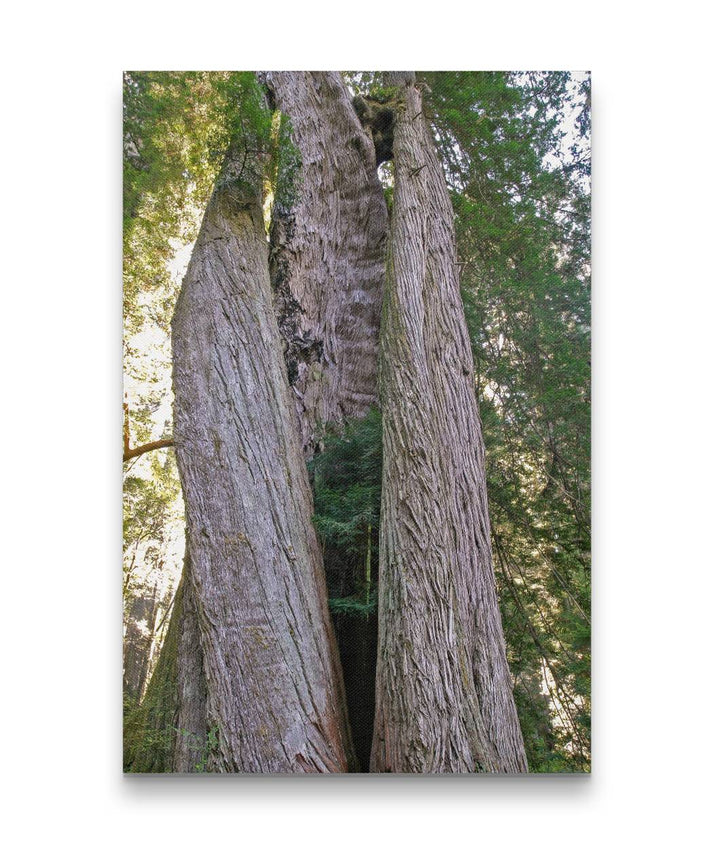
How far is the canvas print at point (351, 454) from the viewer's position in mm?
2234

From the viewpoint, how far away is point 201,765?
7.43ft

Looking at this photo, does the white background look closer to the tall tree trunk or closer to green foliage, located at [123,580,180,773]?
green foliage, located at [123,580,180,773]

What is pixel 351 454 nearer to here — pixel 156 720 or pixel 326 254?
pixel 326 254

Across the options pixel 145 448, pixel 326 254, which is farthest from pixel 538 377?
pixel 145 448

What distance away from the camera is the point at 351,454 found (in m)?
2.79

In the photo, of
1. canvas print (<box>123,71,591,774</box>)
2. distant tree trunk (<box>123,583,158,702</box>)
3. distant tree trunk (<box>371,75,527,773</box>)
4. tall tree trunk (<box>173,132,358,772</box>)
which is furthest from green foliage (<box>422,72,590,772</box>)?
distant tree trunk (<box>123,583,158,702</box>)

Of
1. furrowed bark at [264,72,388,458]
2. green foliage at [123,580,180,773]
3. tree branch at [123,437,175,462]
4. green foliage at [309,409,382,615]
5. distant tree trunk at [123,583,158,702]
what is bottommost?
green foliage at [123,580,180,773]

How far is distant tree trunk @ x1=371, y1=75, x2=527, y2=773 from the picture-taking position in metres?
2.20

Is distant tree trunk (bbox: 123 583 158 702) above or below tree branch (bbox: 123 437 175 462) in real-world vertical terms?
below
